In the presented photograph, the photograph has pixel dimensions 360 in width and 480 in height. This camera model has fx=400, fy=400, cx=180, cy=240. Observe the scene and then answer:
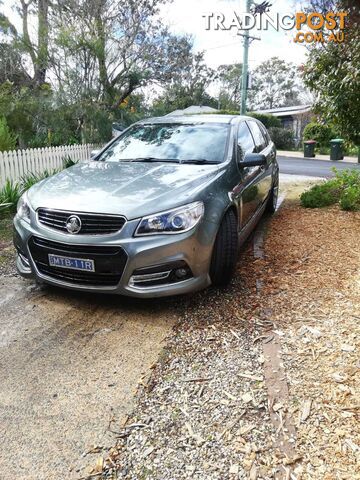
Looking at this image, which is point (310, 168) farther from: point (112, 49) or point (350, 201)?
point (350, 201)

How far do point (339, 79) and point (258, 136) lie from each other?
173cm

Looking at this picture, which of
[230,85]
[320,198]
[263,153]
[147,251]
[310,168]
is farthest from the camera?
[230,85]

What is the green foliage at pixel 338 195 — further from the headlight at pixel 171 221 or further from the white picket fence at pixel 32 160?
the white picket fence at pixel 32 160

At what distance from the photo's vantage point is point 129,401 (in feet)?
7.68

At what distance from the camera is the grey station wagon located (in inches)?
121

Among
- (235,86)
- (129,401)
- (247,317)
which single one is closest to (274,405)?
(129,401)

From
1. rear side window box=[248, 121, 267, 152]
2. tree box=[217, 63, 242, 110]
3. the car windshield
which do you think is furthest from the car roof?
tree box=[217, 63, 242, 110]

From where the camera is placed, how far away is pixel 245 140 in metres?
4.95

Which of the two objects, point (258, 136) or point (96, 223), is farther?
point (258, 136)

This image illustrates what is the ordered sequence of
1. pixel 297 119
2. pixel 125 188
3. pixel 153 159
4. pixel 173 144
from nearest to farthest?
1. pixel 125 188
2. pixel 153 159
3. pixel 173 144
4. pixel 297 119

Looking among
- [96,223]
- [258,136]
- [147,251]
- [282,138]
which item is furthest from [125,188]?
[282,138]

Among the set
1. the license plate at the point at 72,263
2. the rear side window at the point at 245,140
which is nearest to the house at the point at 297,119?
the rear side window at the point at 245,140

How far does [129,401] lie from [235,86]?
51.9m

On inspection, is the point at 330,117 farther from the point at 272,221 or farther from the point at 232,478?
the point at 232,478
